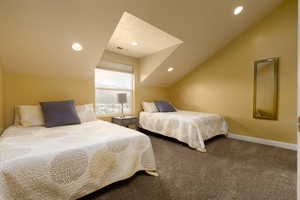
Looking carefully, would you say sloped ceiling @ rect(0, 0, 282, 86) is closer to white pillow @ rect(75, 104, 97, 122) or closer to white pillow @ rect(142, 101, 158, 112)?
white pillow @ rect(75, 104, 97, 122)

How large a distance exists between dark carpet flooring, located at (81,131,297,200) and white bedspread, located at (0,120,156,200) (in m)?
0.20

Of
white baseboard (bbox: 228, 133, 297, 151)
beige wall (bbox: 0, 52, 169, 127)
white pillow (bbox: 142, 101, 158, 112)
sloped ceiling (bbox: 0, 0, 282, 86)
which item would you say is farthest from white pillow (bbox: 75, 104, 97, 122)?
white baseboard (bbox: 228, 133, 297, 151)

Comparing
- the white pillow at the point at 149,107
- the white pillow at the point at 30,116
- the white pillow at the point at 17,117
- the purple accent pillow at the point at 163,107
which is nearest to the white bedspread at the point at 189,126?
the white pillow at the point at 149,107

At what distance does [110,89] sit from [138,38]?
4.95 ft

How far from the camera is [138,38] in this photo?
8.63 ft

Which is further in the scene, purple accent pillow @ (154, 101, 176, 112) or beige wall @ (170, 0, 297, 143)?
purple accent pillow @ (154, 101, 176, 112)

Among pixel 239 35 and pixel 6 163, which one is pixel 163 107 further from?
pixel 6 163

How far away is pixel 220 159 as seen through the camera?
6.68 feet

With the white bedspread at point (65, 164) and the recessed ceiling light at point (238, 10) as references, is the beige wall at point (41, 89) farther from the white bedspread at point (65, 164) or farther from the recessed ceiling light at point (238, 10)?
the recessed ceiling light at point (238, 10)

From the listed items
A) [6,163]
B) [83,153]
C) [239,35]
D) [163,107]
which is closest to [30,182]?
[6,163]

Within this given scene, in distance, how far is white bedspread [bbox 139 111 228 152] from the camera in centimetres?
243

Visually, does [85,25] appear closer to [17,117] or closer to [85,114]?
[85,114]

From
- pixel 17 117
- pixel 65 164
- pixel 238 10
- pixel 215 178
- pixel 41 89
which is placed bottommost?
pixel 215 178

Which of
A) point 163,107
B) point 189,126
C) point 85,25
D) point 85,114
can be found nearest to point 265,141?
point 189,126
